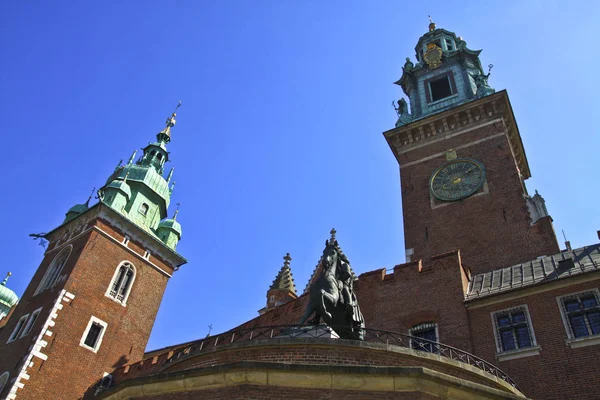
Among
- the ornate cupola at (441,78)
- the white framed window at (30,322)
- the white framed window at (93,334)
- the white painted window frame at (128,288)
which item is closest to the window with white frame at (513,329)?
the ornate cupola at (441,78)

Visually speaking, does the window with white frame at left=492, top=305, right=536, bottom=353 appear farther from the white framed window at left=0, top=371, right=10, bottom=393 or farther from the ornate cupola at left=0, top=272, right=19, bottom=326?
the ornate cupola at left=0, top=272, right=19, bottom=326

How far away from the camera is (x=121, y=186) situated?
4316 cm

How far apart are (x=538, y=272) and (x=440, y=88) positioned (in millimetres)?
23211

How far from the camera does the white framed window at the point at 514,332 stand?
19.0m

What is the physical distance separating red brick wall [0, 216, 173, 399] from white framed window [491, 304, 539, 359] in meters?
25.1

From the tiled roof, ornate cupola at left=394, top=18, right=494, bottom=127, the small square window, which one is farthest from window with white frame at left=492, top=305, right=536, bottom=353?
the small square window

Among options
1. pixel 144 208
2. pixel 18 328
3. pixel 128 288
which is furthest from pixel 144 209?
pixel 18 328

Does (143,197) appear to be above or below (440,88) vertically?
below

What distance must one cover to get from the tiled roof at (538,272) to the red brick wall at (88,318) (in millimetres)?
24365

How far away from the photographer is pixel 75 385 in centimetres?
3247

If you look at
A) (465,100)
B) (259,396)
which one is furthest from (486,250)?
(259,396)

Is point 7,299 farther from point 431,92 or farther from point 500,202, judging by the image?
point 500,202

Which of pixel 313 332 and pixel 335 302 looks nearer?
pixel 313 332

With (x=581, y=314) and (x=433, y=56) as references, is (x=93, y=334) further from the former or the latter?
(x=433, y=56)
